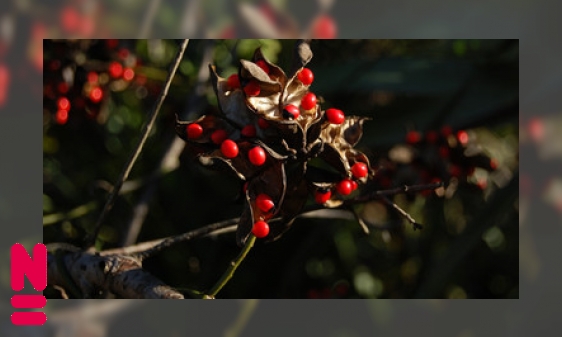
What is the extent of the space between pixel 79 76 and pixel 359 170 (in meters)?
0.61

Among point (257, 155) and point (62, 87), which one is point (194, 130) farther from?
point (62, 87)

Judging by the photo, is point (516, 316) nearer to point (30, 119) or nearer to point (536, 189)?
point (536, 189)

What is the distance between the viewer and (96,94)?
123 centimetres

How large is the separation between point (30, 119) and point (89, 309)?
1.43 ft

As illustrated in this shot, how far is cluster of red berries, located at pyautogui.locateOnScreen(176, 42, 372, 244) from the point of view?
29.3 inches

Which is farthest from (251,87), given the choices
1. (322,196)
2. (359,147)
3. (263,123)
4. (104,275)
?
(359,147)

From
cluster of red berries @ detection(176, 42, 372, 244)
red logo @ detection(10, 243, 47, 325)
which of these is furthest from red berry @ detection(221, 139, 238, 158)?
red logo @ detection(10, 243, 47, 325)

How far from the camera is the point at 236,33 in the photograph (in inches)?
49.2

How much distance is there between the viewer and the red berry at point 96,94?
4.01ft

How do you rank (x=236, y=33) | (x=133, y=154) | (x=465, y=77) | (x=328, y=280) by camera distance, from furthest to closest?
(x=328, y=280) < (x=465, y=77) < (x=236, y=33) < (x=133, y=154)

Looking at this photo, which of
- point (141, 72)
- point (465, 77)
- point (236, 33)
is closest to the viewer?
point (236, 33)

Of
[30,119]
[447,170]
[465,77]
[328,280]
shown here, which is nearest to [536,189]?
[447,170]

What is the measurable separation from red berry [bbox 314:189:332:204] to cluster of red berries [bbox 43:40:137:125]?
0.51 m

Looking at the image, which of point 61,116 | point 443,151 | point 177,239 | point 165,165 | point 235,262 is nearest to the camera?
point 235,262
